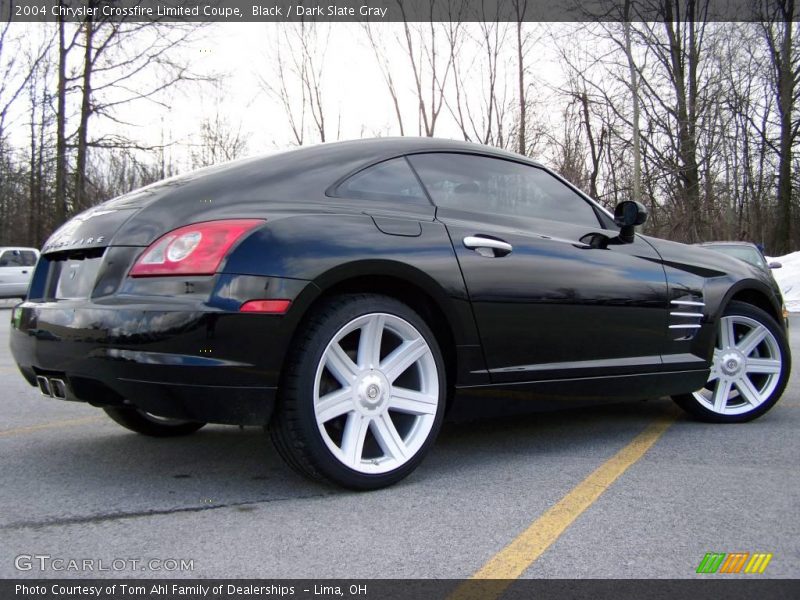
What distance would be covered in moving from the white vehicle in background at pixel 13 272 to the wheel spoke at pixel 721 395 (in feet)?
63.7

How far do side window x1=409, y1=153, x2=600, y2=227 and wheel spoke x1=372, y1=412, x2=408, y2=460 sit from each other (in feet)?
3.42

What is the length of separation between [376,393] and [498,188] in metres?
1.38

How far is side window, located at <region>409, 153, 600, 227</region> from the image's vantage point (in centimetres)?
363

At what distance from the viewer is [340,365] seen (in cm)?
300

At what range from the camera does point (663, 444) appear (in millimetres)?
3988

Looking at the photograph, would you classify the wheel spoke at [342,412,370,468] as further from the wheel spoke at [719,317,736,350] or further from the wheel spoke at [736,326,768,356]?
the wheel spoke at [736,326,768,356]

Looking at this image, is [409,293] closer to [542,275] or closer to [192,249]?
[542,275]

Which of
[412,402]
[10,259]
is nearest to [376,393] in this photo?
[412,402]

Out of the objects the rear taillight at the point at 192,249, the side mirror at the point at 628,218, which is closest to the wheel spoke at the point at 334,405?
the rear taillight at the point at 192,249

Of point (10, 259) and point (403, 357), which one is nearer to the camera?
point (403, 357)

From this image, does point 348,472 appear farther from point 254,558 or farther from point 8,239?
point 8,239

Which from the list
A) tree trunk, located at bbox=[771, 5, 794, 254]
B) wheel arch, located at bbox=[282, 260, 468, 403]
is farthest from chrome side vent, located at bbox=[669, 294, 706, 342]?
tree trunk, located at bbox=[771, 5, 794, 254]

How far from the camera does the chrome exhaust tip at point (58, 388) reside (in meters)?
2.94

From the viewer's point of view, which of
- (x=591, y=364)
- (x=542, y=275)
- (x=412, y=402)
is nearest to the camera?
(x=412, y=402)
